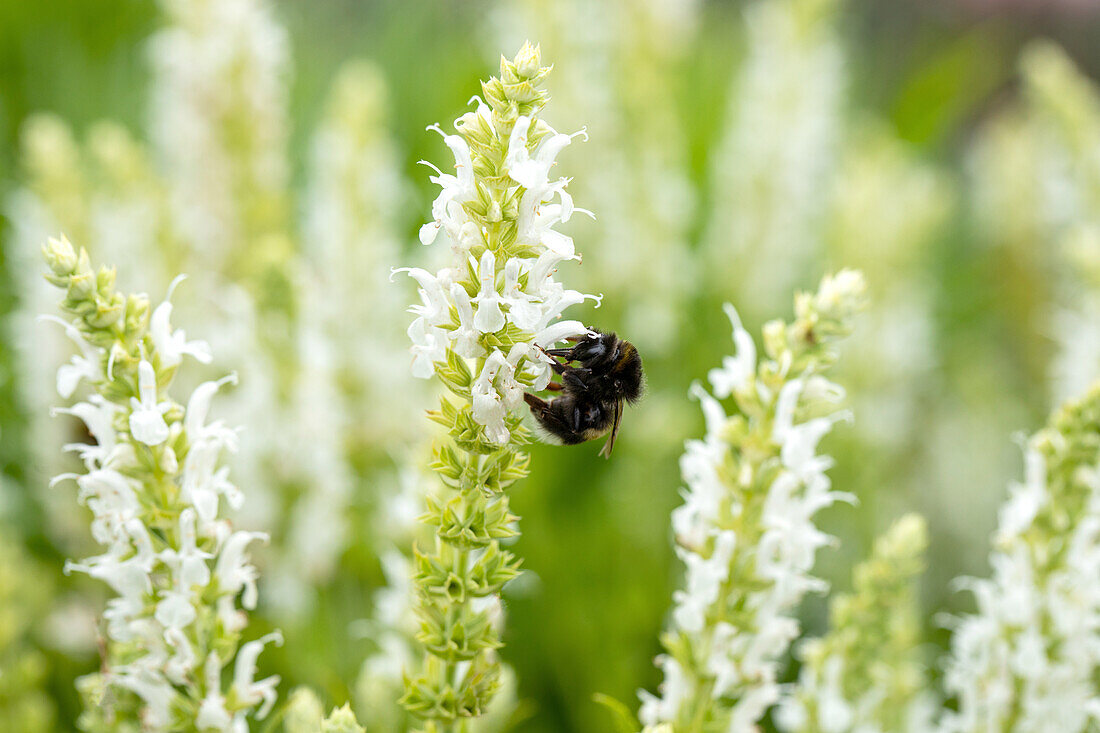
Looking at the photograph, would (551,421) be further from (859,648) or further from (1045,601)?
(1045,601)

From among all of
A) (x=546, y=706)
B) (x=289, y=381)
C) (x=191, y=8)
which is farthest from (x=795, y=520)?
(x=191, y=8)

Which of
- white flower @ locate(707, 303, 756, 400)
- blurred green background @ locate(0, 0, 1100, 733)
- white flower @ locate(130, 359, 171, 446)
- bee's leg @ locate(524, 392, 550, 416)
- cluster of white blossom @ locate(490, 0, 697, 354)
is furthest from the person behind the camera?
cluster of white blossom @ locate(490, 0, 697, 354)

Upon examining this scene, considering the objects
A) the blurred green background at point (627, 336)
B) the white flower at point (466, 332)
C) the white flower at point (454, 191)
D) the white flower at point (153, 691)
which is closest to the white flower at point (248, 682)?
the white flower at point (153, 691)

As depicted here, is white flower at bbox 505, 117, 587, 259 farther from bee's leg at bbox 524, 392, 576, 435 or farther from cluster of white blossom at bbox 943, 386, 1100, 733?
cluster of white blossom at bbox 943, 386, 1100, 733

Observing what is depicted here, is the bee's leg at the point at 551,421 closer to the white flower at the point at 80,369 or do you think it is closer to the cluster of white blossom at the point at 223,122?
the white flower at the point at 80,369

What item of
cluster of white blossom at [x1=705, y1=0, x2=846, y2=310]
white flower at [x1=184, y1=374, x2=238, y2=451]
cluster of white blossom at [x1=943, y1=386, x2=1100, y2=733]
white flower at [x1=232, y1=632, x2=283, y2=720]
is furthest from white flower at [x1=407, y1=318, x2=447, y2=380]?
cluster of white blossom at [x1=705, y1=0, x2=846, y2=310]

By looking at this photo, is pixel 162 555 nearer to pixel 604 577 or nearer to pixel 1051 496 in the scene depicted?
pixel 1051 496

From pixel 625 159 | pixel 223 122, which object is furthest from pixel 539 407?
pixel 625 159
